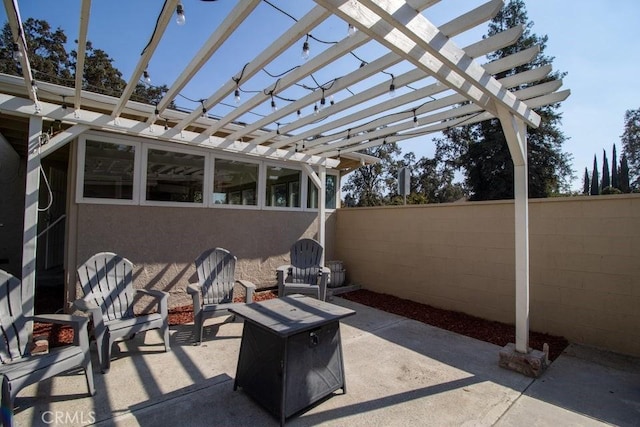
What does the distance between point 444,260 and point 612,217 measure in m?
2.07

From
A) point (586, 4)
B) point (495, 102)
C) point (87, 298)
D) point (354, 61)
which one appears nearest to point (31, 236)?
point (87, 298)

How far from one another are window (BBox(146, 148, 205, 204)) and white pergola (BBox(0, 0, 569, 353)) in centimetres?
51

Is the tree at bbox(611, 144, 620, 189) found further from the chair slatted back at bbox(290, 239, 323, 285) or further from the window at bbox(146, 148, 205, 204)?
the window at bbox(146, 148, 205, 204)

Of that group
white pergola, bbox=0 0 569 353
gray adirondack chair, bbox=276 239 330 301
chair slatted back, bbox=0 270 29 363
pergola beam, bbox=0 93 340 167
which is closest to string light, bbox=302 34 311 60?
white pergola, bbox=0 0 569 353

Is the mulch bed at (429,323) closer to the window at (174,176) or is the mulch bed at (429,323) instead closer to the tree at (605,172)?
the window at (174,176)

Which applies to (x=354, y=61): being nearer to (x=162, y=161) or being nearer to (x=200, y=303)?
(x=200, y=303)

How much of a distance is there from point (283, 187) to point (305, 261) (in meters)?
1.67

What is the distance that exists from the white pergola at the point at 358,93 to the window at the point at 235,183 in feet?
2.17

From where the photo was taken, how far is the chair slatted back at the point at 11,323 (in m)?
2.41

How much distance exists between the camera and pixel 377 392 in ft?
8.56

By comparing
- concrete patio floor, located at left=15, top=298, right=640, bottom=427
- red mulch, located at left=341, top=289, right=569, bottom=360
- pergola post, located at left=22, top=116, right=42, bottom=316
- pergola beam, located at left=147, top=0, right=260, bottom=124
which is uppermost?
pergola beam, located at left=147, top=0, right=260, bottom=124

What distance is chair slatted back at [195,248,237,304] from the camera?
13.1 feet

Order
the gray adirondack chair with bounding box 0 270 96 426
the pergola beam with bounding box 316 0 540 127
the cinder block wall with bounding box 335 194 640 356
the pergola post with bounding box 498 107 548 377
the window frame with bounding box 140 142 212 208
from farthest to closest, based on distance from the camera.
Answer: the window frame with bounding box 140 142 212 208, the cinder block wall with bounding box 335 194 640 356, the pergola post with bounding box 498 107 548 377, the gray adirondack chair with bounding box 0 270 96 426, the pergola beam with bounding box 316 0 540 127

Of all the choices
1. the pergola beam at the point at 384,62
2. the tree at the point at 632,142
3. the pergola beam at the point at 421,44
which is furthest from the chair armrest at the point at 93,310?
the tree at the point at 632,142
